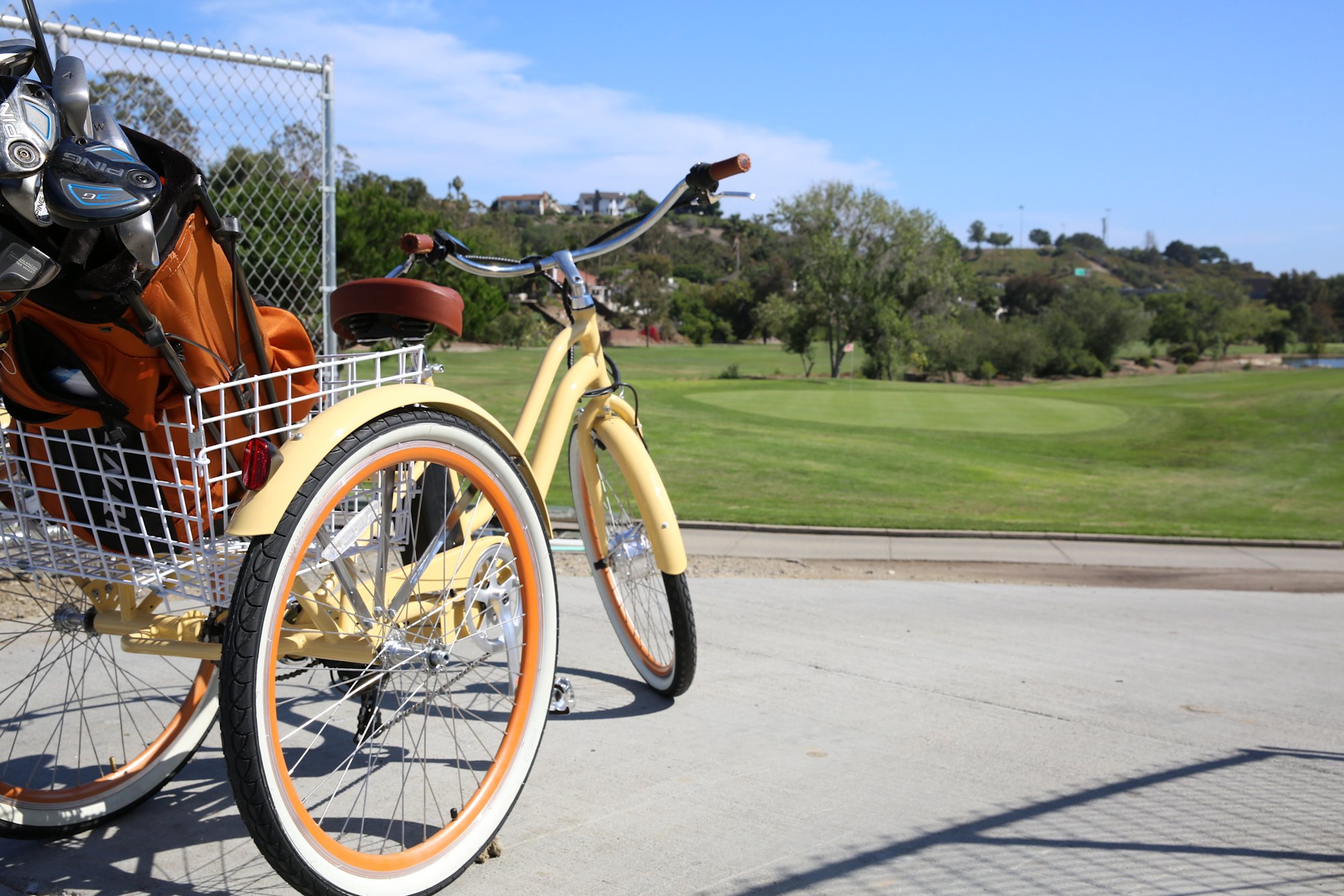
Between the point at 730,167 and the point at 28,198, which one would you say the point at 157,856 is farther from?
the point at 730,167

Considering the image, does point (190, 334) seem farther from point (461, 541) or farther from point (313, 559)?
point (461, 541)

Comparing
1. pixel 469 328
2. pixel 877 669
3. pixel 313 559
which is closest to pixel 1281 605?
pixel 877 669

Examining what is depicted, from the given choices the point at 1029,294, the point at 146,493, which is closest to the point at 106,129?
the point at 146,493

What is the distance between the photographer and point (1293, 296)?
8394 centimetres

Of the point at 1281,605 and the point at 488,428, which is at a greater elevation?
the point at 488,428

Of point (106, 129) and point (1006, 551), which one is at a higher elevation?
point (106, 129)

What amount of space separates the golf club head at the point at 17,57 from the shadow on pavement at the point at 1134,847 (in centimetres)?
224

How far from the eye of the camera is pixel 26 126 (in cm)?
177

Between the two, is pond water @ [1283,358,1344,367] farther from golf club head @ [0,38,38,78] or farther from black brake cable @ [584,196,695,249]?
golf club head @ [0,38,38,78]

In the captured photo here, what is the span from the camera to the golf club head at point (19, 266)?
1785 millimetres

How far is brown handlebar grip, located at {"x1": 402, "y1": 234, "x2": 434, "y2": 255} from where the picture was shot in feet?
12.0

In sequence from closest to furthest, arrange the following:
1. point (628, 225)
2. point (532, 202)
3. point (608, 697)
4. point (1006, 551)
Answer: point (628, 225), point (608, 697), point (1006, 551), point (532, 202)

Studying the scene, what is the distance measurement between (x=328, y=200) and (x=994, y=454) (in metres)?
12.4

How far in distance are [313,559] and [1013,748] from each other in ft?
7.98
